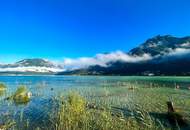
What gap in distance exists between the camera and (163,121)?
27750 mm

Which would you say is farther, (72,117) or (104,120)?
(72,117)

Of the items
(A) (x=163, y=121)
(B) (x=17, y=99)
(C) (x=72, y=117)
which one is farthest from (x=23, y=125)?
(B) (x=17, y=99)

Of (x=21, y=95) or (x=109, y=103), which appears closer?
(x=109, y=103)

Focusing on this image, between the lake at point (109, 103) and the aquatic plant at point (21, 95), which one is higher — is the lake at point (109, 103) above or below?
below

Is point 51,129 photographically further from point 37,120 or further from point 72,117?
point 37,120

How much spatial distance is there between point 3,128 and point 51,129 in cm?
401

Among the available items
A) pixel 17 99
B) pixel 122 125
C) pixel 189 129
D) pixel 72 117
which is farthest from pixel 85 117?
pixel 17 99

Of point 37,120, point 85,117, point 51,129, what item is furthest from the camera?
point 37,120

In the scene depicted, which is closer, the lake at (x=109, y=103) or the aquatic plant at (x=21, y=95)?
the lake at (x=109, y=103)

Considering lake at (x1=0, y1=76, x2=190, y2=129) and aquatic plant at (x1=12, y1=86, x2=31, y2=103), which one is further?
aquatic plant at (x1=12, y1=86, x2=31, y2=103)

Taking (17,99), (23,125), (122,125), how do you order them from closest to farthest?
(122,125) → (23,125) → (17,99)

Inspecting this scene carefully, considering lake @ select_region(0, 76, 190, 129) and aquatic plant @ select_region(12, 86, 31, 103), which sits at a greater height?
aquatic plant @ select_region(12, 86, 31, 103)

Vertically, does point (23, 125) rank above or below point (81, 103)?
below

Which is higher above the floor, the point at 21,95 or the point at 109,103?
the point at 21,95
